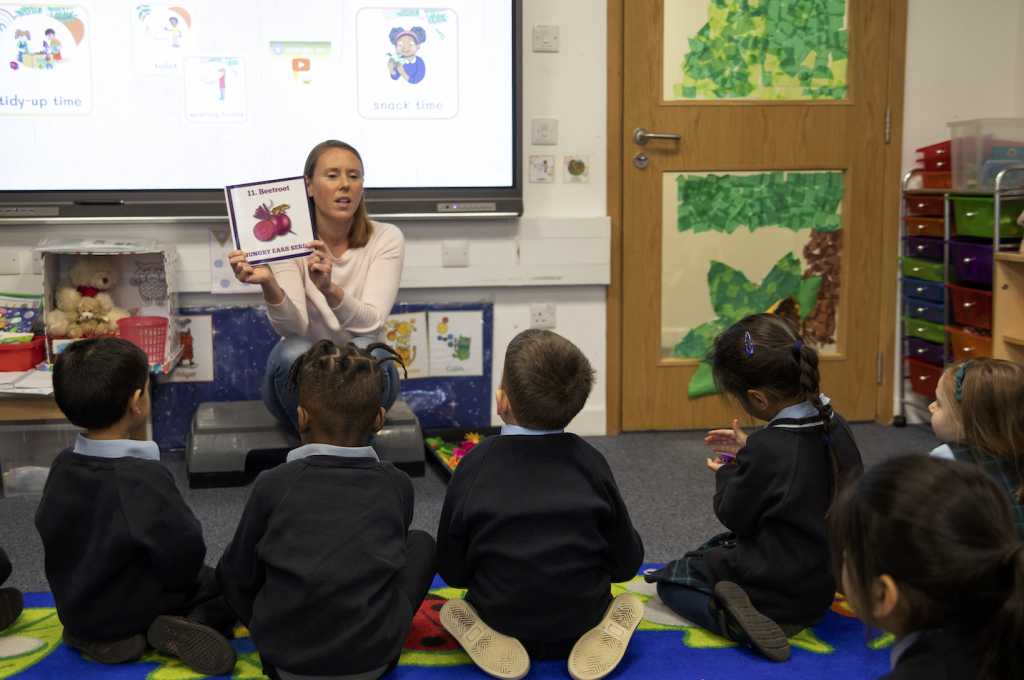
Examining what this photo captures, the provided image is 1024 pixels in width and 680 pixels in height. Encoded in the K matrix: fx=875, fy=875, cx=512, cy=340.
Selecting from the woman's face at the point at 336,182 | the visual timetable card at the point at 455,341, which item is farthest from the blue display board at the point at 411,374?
the woman's face at the point at 336,182

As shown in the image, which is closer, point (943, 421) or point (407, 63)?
point (943, 421)

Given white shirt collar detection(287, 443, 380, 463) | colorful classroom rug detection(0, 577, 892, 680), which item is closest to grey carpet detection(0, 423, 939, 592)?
colorful classroom rug detection(0, 577, 892, 680)

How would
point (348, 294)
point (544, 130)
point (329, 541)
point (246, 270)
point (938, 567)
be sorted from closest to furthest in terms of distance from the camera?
point (938, 567)
point (329, 541)
point (246, 270)
point (348, 294)
point (544, 130)

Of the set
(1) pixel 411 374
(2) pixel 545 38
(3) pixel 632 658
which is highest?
(2) pixel 545 38

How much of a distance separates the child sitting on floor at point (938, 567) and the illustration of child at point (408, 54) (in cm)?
247

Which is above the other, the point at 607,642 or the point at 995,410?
the point at 995,410

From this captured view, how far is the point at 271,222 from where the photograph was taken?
2.34 meters

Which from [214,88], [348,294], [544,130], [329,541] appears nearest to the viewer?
[329,541]

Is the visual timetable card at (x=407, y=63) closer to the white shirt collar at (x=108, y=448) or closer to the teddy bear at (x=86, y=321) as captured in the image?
the teddy bear at (x=86, y=321)

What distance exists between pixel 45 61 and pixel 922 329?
3.25 meters

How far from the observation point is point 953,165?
122 inches

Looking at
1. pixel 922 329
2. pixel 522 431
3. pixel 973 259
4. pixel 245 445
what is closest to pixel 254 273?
pixel 245 445

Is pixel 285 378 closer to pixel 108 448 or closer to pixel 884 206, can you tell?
pixel 108 448

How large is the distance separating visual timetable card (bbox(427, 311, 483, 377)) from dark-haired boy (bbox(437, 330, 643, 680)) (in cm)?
168
